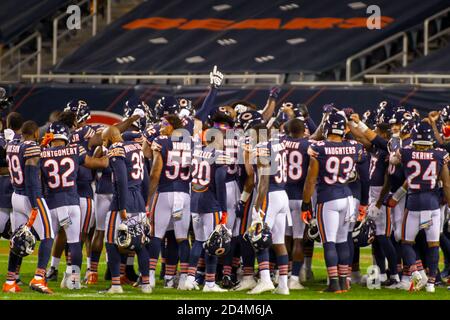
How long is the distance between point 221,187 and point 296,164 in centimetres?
117

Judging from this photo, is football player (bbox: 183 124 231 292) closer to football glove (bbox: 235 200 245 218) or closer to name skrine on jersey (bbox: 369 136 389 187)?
football glove (bbox: 235 200 245 218)

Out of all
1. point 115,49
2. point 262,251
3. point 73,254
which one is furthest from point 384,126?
point 115,49

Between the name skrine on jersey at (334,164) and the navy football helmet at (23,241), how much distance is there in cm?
299

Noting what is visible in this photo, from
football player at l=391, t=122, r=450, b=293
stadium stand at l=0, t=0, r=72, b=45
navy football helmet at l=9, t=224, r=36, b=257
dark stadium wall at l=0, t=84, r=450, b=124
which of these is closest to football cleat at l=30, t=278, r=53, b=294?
navy football helmet at l=9, t=224, r=36, b=257

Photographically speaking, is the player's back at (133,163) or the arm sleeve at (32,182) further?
the player's back at (133,163)

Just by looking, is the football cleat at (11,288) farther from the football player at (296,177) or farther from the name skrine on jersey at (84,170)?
the football player at (296,177)

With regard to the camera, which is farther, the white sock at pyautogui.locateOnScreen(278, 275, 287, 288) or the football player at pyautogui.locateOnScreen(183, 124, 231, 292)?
the football player at pyautogui.locateOnScreen(183, 124, 231, 292)

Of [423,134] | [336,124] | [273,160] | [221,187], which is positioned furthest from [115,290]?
[423,134]

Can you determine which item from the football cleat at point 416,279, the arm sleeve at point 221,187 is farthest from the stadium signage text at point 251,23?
the arm sleeve at point 221,187

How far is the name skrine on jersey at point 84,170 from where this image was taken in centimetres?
1277

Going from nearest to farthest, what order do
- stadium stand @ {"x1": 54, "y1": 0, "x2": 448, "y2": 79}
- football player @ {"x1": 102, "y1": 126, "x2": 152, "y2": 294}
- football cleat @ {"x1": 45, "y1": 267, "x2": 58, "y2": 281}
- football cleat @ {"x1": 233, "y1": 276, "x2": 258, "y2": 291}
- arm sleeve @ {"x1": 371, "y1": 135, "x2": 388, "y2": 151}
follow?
→ football player @ {"x1": 102, "y1": 126, "x2": 152, "y2": 294}
football cleat @ {"x1": 233, "y1": 276, "x2": 258, "y2": 291}
arm sleeve @ {"x1": 371, "y1": 135, "x2": 388, "y2": 151}
football cleat @ {"x1": 45, "y1": 267, "x2": 58, "y2": 281}
stadium stand @ {"x1": 54, "y1": 0, "x2": 448, "y2": 79}

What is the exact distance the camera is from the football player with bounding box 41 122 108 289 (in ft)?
38.9

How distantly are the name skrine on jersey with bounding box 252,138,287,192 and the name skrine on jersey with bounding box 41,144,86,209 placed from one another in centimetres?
185

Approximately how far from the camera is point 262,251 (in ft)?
39.5
